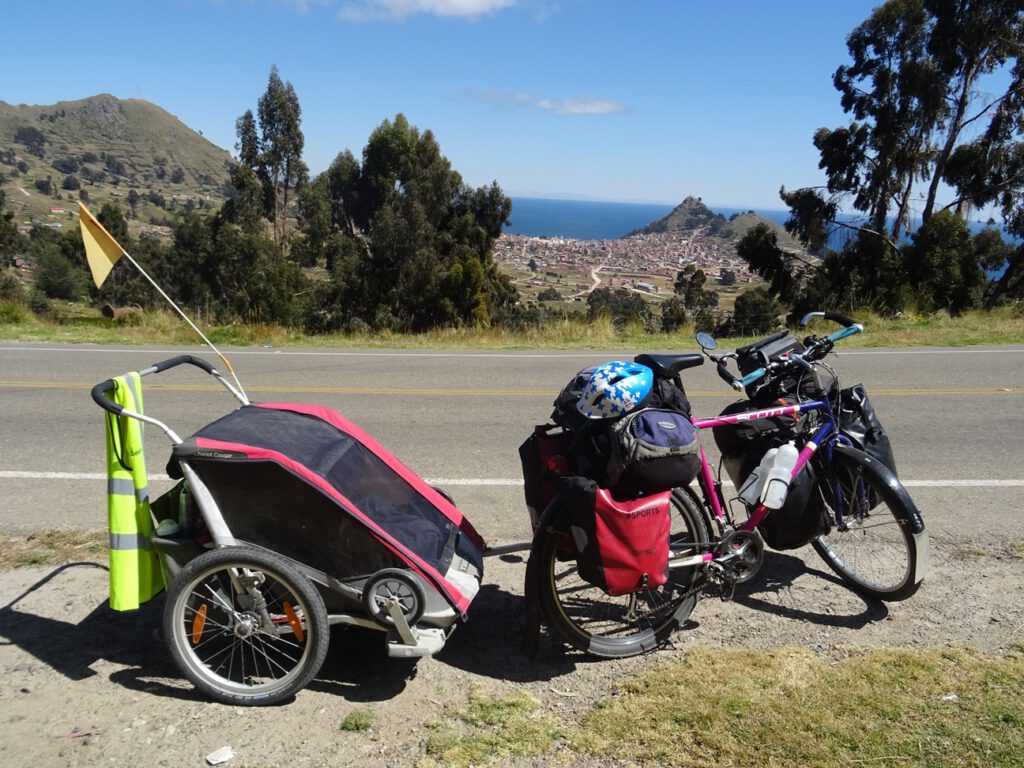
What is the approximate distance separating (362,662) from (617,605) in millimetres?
1387

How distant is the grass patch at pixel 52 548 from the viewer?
4727 millimetres

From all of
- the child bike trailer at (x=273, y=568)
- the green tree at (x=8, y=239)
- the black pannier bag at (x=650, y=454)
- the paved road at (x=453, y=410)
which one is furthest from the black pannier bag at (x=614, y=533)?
the green tree at (x=8, y=239)

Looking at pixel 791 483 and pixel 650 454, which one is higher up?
pixel 650 454

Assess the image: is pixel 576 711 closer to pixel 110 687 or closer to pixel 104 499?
pixel 110 687

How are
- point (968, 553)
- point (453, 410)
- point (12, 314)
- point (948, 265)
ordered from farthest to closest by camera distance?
point (948, 265) < point (12, 314) < point (453, 410) < point (968, 553)

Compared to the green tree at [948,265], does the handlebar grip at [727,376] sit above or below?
below

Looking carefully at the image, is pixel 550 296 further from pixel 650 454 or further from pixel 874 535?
pixel 650 454

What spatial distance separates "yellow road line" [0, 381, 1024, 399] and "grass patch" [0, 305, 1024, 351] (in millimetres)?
4037

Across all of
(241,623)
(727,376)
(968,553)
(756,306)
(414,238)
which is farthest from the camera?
(414,238)

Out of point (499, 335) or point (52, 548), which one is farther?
point (499, 335)

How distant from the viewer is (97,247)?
3.88 metres

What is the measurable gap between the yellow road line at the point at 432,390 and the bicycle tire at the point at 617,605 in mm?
5160

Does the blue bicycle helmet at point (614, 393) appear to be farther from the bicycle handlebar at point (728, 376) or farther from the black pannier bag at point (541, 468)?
the bicycle handlebar at point (728, 376)

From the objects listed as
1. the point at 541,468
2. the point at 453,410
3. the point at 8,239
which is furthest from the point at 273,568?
the point at 8,239
